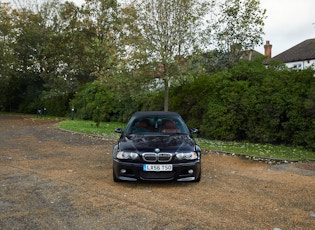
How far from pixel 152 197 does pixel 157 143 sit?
3.98 ft

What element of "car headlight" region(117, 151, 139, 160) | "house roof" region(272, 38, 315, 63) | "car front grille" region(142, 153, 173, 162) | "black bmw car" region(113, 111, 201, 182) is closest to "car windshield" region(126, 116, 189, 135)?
"black bmw car" region(113, 111, 201, 182)

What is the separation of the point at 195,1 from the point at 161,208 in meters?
11.8

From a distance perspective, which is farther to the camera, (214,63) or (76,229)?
(214,63)

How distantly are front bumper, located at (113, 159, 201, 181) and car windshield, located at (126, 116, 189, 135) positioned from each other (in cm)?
120

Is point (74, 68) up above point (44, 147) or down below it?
above

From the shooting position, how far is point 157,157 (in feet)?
20.6

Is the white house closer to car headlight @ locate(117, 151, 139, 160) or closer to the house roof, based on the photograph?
the house roof

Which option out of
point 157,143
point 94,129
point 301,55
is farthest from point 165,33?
point 301,55

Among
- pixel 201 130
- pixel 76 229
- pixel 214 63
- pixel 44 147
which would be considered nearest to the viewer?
pixel 76 229

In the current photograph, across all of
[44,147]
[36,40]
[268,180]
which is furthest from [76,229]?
[36,40]

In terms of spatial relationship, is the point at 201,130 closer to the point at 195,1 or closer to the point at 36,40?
the point at 195,1

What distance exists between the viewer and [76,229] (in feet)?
14.0

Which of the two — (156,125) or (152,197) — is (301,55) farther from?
(152,197)

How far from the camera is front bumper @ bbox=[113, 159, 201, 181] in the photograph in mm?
6273
